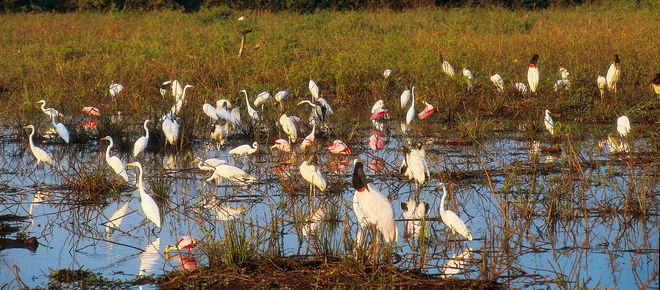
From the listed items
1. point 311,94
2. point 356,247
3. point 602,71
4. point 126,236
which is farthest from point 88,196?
point 602,71

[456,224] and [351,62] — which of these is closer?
[456,224]

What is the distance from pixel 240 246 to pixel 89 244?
164 centimetres

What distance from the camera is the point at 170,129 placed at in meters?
9.37

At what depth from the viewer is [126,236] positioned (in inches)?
236

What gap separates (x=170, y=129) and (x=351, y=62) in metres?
5.42

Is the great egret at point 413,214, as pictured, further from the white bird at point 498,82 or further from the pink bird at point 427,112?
the white bird at point 498,82

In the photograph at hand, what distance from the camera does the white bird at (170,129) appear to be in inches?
369

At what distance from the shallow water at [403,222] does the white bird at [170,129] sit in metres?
0.34

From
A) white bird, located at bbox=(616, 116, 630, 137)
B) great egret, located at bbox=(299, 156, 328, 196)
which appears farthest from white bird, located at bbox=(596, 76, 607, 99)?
great egret, located at bbox=(299, 156, 328, 196)

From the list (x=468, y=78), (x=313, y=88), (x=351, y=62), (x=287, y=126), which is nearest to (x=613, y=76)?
(x=468, y=78)

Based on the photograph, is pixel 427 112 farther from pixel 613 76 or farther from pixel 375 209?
pixel 375 209

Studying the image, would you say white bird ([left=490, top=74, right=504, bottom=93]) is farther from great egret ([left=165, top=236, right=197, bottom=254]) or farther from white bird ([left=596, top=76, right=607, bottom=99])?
great egret ([left=165, top=236, right=197, bottom=254])

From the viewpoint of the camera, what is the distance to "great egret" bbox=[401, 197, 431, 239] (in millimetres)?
5942

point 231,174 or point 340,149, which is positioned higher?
point 340,149
